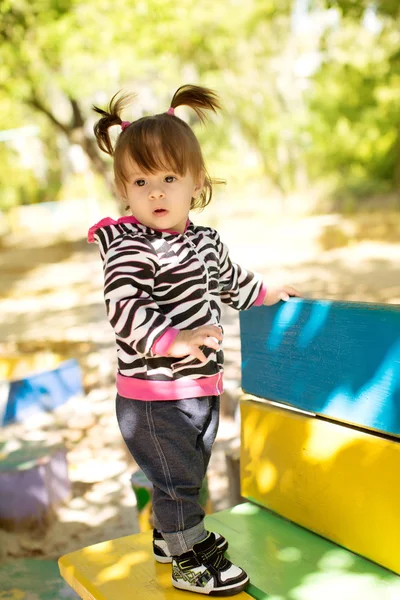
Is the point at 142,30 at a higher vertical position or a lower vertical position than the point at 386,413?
higher

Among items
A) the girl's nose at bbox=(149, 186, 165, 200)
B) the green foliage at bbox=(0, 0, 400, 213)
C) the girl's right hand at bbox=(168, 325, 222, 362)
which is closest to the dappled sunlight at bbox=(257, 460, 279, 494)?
the girl's right hand at bbox=(168, 325, 222, 362)

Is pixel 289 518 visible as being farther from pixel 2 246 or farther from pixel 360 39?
pixel 2 246

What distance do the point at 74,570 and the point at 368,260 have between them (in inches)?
458

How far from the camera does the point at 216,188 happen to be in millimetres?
5938

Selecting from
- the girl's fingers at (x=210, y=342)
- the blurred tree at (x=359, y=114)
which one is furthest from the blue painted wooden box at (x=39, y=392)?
the blurred tree at (x=359, y=114)

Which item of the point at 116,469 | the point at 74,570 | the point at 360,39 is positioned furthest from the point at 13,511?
the point at 360,39

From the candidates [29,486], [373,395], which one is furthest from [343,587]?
[29,486]

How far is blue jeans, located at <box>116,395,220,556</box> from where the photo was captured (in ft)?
7.19

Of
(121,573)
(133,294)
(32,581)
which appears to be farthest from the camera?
(32,581)

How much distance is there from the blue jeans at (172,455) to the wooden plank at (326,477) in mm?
384

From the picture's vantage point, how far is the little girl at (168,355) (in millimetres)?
2172

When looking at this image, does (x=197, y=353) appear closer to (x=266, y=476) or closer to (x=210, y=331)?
(x=210, y=331)

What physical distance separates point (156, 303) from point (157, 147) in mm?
482

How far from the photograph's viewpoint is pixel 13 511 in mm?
4074
